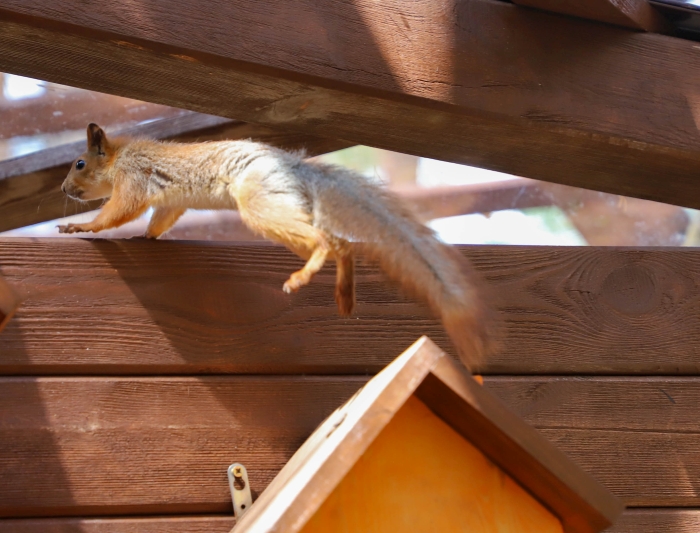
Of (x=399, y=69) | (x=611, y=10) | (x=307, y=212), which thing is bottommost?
(x=307, y=212)

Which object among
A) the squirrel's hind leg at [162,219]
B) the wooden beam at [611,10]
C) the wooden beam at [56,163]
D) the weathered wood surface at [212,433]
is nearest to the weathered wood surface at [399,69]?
the wooden beam at [611,10]

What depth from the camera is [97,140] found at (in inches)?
87.8

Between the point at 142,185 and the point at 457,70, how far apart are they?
90cm

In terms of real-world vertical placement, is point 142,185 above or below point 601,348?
above

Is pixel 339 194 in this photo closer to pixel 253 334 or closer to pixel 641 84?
pixel 253 334

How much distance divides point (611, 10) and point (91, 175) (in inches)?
59.7

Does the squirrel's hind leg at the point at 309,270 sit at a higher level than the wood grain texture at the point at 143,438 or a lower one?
higher

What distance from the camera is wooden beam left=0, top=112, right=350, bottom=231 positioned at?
7.61ft

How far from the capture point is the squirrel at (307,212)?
137cm

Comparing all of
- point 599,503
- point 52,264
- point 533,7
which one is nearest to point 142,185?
point 52,264

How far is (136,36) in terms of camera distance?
4.58 feet

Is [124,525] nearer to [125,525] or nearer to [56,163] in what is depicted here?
[125,525]

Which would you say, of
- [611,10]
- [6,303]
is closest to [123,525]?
[6,303]

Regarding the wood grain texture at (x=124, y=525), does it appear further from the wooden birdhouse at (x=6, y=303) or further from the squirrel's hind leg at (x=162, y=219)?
the squirrel's hind leg at (x=162, y=219)
